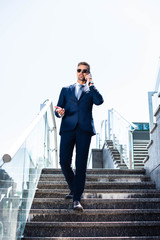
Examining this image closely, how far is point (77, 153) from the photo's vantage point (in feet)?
13.3

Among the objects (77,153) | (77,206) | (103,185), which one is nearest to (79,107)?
(77,153)

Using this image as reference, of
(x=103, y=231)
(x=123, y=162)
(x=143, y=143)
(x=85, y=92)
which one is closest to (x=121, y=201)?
(x=103, y=231)

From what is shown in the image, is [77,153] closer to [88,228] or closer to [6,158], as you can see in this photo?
[88,228]

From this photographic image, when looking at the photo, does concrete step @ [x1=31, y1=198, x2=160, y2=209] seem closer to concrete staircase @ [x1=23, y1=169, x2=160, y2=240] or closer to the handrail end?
concrete staircase @ [x1=23, y1=169, x2=160, y2=240]

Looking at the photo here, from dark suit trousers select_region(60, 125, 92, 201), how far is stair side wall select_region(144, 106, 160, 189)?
141cm

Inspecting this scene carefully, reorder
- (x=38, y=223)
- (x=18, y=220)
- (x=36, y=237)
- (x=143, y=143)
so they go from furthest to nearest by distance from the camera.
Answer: (x=143, y=143), (x=38, y=223), (x=36, y=237), (x=18, y=220)

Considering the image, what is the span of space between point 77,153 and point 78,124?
32 cm

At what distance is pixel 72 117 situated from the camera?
4.07 m

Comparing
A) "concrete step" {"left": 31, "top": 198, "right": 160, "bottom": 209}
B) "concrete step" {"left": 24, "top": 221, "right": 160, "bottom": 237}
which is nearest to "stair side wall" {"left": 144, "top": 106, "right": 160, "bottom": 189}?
"concrete step" {"left": 31, "top": 198, "right": 160, "bottom": 209}

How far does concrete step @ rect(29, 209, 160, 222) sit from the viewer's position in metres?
4.08

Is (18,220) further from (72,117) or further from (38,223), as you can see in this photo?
(72,117)

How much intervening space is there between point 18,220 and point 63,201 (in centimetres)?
122

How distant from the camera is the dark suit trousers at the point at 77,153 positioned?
401 centimetres

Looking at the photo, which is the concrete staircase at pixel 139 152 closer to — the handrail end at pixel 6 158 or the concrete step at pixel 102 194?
the concrete step at pixel 102 194
